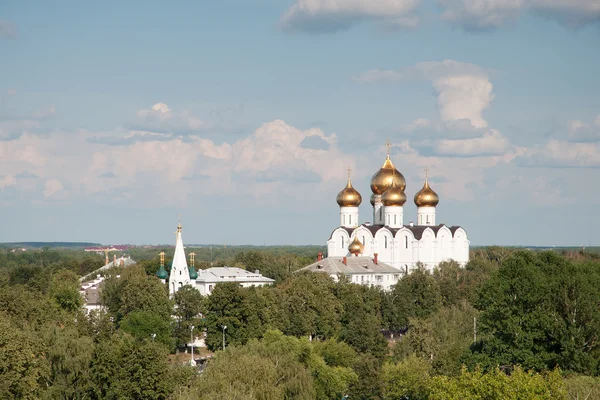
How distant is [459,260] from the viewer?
3880 inches

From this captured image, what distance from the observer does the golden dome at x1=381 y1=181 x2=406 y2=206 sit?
313 feet

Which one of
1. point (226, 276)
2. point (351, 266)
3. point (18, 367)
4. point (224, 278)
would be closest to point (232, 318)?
point (18, 367)

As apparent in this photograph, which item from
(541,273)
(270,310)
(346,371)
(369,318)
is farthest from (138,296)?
(541,273)

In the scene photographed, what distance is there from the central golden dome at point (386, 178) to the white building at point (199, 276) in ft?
44.3

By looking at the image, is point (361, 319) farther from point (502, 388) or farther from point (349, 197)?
point (349, 197)

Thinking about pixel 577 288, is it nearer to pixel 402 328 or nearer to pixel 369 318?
pixel 369 318

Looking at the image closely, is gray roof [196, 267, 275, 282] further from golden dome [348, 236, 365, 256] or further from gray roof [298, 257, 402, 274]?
golden dome [348, 236, 365, 256]

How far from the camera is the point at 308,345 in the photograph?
51375mm

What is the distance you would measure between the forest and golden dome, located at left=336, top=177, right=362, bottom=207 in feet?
88.9

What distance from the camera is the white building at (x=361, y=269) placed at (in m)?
88.9

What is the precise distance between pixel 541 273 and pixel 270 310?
18.7m

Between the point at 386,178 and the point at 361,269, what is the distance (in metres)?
10.1

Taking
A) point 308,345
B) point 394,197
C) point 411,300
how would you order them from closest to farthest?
point 308,345
point 411,300
point 394,197

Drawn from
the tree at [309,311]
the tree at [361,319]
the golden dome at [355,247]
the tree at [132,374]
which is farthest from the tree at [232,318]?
the golden dome at [355,247]
